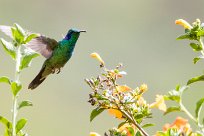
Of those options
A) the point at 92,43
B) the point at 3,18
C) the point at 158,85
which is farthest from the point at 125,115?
the point at 3,18

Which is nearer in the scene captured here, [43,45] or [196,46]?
[196,46]

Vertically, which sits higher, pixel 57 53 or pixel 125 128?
pixel 57 53

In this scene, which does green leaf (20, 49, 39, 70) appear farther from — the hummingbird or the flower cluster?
the hummingbird

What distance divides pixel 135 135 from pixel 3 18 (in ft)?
169

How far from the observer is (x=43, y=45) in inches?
282

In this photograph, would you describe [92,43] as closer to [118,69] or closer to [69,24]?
[69,24]

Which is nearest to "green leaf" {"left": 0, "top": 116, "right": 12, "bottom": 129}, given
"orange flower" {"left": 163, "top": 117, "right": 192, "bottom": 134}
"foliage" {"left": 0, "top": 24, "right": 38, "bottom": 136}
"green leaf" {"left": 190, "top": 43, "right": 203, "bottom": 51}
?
"foliage" {"left": 0, "top": 24, "right": 38, "bottom": 136}

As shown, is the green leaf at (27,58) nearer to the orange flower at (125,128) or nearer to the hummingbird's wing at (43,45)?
the orange flower at (125,128)

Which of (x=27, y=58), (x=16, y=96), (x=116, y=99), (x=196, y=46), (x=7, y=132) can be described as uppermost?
(x=27, y=58)

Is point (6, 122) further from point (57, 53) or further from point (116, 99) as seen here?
point (57, 53)

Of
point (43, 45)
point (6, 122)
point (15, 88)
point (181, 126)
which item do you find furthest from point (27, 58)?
point (43, 45)

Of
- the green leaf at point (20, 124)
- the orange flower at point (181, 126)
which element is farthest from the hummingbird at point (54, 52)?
the green leaf at point (20, 124)

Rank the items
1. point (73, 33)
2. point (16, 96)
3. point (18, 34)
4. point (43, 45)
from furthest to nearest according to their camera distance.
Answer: point (73, 33) < point (43, 45) < point (18, 34) < point (16, 96)

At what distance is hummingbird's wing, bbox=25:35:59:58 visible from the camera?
7043 mm
